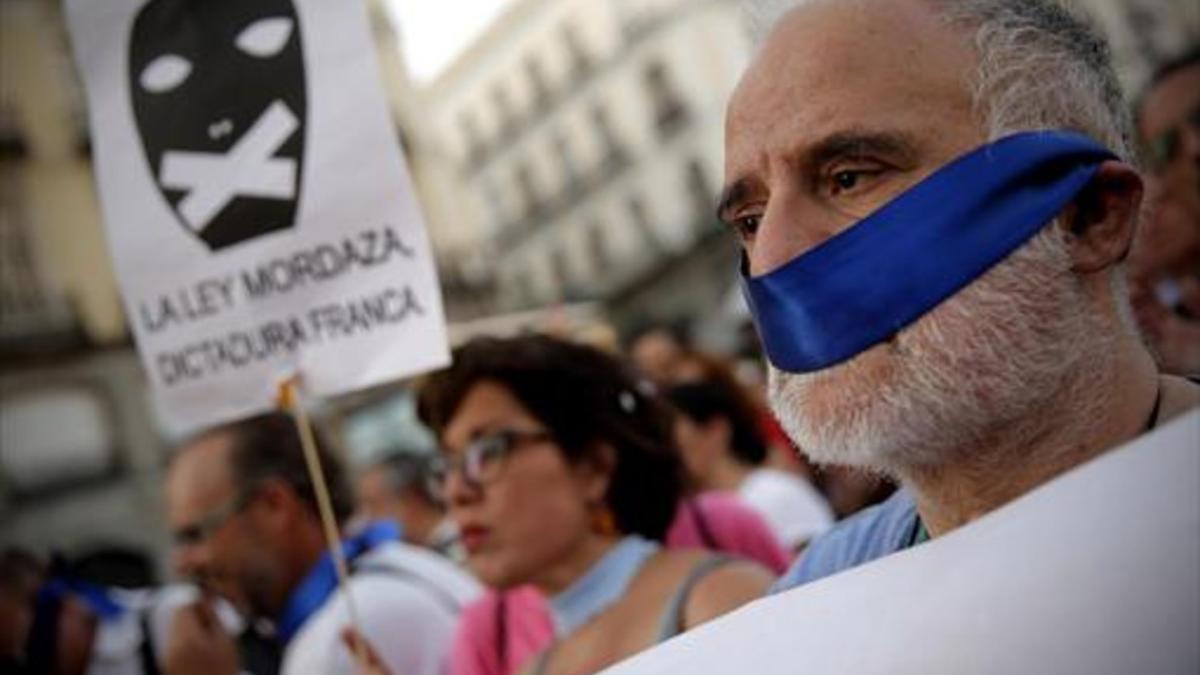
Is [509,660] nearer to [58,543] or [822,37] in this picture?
[822,37]

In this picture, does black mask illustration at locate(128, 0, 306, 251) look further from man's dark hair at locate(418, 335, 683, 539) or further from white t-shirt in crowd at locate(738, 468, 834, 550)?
white t-shirt in crowd at locate(738, 468, 834, 550)

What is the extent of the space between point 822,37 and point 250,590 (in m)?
1.94

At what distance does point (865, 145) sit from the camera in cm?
101

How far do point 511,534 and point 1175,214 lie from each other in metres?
2.23

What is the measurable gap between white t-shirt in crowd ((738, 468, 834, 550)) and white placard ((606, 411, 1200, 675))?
242 centimetres

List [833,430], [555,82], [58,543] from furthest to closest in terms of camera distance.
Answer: [555,82] → [58,543] → [833,430]

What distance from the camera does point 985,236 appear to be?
0.96 meters

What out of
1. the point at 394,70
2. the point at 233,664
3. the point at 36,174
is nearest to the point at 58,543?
the point at 36,174

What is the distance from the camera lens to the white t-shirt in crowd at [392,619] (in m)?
2.12

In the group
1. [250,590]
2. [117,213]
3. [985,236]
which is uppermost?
[117,213]

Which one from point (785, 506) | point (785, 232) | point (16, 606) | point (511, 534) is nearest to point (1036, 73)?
point (785, 232)

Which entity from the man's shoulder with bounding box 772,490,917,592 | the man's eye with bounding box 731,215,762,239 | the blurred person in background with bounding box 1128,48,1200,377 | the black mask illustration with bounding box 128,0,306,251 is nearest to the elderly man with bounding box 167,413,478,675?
the black mask illustration with bounding box 128,0,306,251

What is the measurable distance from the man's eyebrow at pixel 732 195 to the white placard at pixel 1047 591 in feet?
1.16

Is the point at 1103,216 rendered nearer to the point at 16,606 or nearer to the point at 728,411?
the point at 728,411
